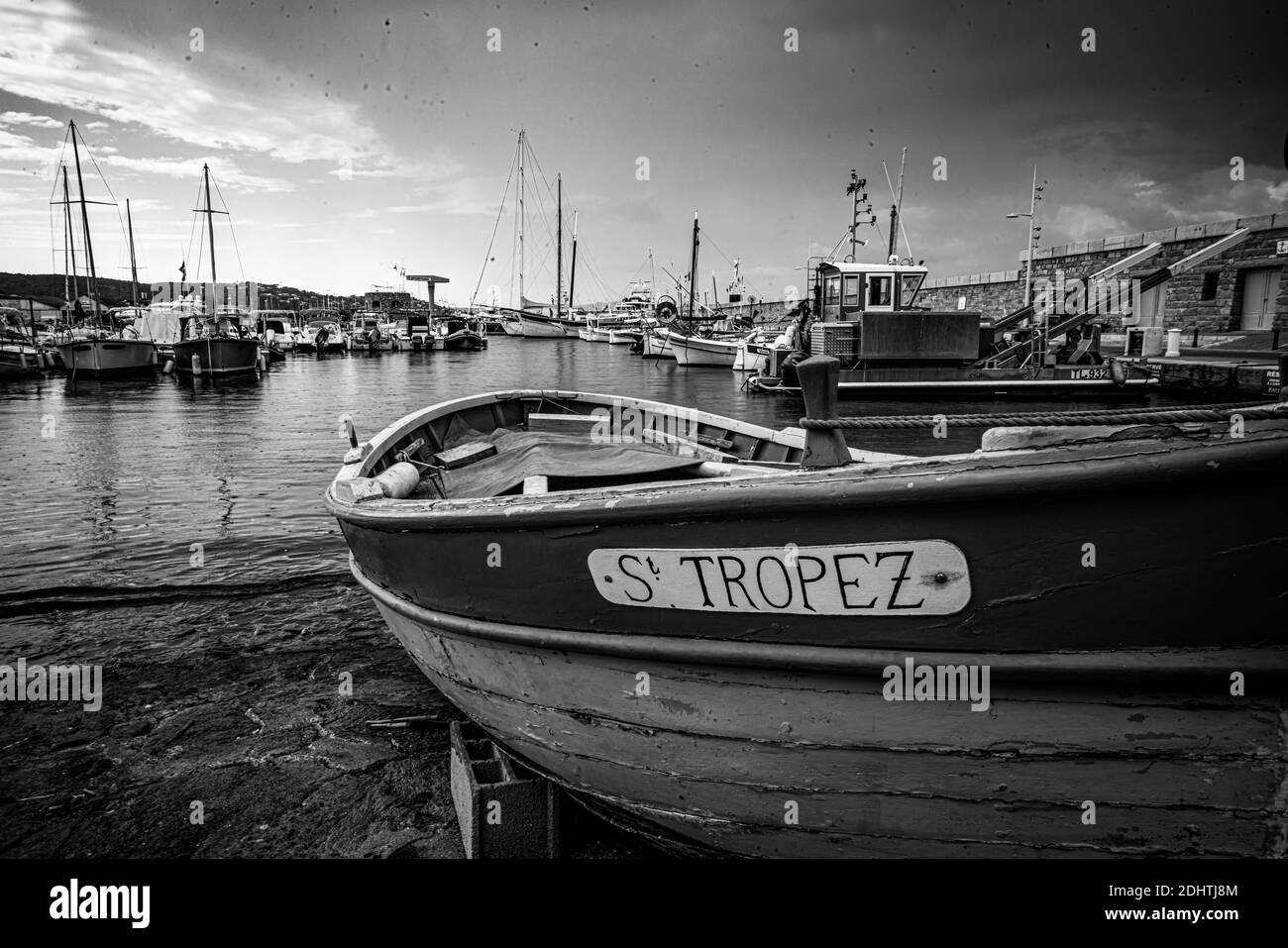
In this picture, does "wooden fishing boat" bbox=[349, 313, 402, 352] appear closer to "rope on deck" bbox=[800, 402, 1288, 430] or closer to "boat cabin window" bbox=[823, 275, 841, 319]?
"boat cabin window" bbox=[823, 275, 841, 319]

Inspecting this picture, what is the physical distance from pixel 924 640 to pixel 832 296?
23773 mm

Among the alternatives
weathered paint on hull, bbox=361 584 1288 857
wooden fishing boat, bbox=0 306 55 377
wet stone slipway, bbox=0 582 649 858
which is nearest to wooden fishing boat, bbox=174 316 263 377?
wooden fishing boat, bbox=0 306 55 377

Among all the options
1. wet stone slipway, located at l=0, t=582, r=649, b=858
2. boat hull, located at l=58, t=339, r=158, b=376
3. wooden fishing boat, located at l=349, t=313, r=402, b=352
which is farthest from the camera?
wooden fishing boat, located at l=349, t=313, r=402, b=352

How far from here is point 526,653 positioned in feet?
10.3

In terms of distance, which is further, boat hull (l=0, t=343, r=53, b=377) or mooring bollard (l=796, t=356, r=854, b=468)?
boat hull (l=0, t=343, r=53, b=377)

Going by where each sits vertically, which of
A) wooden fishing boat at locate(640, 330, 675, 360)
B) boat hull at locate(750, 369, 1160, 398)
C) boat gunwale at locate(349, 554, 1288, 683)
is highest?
wooden fishing boat at locate(640, 330, 675, 360)

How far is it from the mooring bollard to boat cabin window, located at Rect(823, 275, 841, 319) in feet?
75.4

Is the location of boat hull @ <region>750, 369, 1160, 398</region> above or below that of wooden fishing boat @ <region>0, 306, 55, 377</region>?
below

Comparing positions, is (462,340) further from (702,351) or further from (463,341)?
(702,351)

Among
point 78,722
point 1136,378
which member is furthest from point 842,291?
point 78,722

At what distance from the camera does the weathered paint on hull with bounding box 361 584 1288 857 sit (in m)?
2.34

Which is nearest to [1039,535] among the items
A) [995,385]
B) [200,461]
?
[200,461]

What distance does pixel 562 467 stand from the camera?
4477 mm
